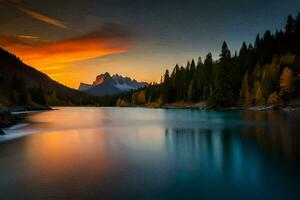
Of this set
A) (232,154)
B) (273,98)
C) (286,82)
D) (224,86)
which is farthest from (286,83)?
(232,154)

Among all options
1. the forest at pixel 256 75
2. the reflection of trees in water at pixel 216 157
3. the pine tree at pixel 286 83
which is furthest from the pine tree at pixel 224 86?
the reflection of trees in water at pixel 216 157

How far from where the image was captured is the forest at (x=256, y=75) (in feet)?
363

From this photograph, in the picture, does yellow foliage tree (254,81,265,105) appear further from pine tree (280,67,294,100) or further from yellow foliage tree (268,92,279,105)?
pine tree (280,67,294,100)

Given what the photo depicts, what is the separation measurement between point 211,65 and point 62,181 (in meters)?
160

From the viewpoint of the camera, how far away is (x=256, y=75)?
13338 centimetres

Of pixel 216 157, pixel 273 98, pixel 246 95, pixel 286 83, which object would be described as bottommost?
pixel 216 157

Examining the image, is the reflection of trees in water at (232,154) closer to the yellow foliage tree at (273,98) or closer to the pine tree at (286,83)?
the pine tree at (286,83)

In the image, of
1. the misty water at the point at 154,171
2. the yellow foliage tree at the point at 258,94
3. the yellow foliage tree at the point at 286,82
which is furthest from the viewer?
the yellow foliage tree at the point at 258,94

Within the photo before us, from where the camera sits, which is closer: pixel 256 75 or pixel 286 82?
pixel 286 82

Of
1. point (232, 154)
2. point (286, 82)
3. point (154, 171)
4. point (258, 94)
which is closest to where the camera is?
point (154, 171)

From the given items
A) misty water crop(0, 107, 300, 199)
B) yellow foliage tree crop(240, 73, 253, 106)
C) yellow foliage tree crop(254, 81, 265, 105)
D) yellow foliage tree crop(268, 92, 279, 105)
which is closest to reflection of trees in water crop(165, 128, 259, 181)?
misty water crop(0, 107, 300, 199)

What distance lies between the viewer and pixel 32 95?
615 ft

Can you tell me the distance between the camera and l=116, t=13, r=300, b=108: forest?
363 ft

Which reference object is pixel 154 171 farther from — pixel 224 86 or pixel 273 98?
pixel 224 86
